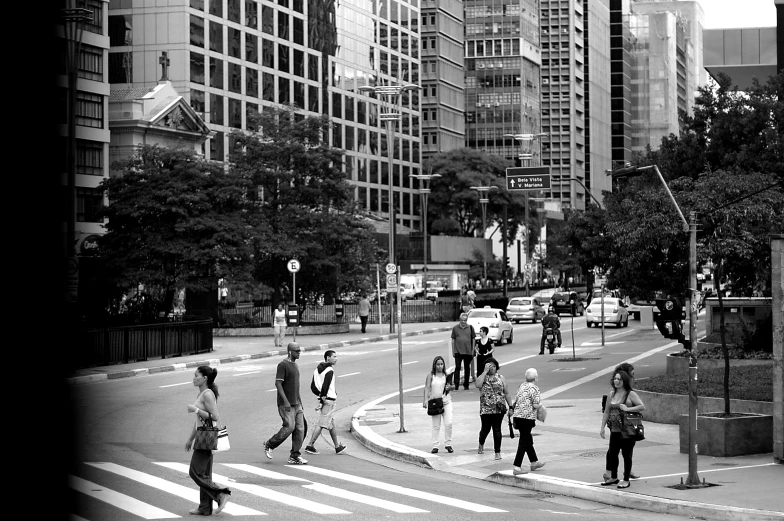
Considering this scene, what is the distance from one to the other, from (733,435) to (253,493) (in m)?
7.66

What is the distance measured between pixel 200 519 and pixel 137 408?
12.0 meters

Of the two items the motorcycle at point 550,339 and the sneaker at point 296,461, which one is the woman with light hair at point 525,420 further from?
the motorcycle at point 550,339

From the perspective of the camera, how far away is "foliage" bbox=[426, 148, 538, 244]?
365 feet

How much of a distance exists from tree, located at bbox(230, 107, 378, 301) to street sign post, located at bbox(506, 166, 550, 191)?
11.3m

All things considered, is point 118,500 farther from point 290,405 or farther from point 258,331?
point 258,331

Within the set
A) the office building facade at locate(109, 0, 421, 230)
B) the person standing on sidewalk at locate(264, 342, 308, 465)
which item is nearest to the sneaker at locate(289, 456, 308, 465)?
the person standing on sidewalk at locate(264, 342, 308, 465)

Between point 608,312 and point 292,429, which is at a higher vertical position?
point 608,312

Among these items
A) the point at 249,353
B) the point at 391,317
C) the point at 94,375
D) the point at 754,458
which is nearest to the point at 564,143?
the point at 391,317

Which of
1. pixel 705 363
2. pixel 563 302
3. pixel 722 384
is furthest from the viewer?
pixel 563 302

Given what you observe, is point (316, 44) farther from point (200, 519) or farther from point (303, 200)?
point (200, 519)

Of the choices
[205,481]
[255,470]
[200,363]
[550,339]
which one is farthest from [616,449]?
[550,339]

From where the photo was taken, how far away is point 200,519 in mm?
12508

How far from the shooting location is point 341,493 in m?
14.5

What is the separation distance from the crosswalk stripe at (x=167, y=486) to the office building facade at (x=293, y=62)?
4343 centimetres
